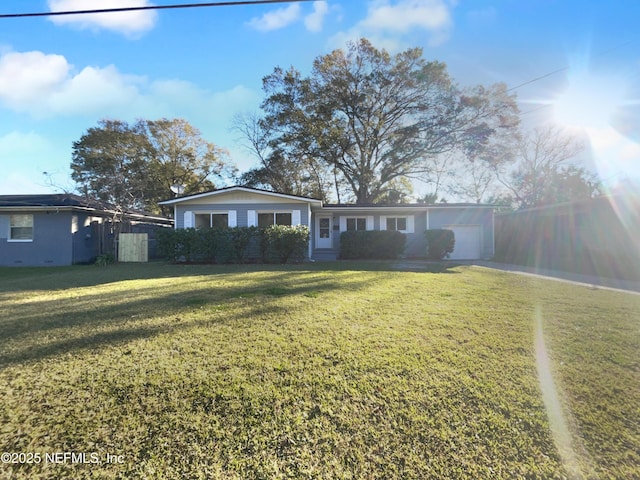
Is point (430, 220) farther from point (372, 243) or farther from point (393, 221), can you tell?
point (372, 243)

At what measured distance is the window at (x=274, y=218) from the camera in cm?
1398

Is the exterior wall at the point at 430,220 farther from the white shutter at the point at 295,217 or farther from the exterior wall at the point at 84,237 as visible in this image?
the exterior wall at the point at 84,237

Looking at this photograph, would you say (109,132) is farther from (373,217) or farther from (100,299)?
(100,299)

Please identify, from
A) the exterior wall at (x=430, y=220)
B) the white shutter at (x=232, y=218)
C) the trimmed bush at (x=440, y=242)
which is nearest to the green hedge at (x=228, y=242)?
the white shutter at (x=232, y=218)

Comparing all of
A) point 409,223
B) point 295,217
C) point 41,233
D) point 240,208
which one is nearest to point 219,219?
point 240,208

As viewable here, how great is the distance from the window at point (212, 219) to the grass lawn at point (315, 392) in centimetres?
932

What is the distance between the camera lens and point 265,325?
4.08 metres

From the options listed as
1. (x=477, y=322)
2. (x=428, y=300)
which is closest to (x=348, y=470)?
(x=477, y=322)

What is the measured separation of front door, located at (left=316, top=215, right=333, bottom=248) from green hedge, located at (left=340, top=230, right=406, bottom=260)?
1.60 metres

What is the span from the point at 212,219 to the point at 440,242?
1121cm

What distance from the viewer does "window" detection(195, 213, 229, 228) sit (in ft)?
45.9

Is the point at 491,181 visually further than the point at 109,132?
Yes

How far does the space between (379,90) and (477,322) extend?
21.2 meters

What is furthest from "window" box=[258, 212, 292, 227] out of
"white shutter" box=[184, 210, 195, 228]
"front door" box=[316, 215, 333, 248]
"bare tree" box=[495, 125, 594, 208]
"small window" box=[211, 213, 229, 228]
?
"bare tree" box=[495, 125, 594, 208]
